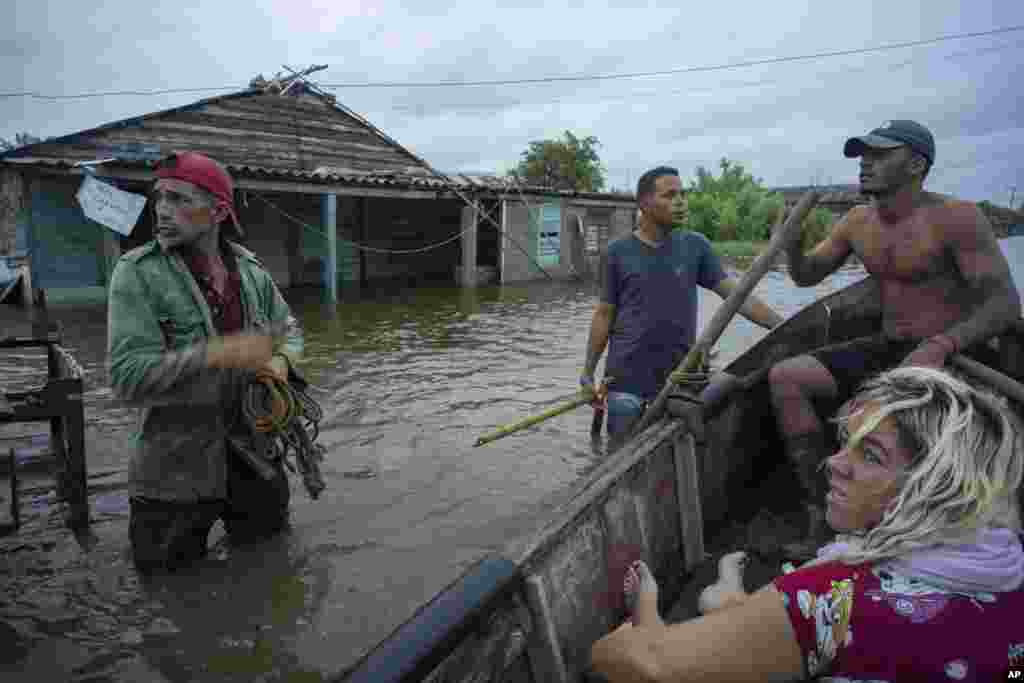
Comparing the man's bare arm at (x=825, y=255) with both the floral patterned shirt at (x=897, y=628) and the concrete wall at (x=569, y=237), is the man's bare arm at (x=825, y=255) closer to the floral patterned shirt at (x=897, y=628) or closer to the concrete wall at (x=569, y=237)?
the floral patterned shirt at (x=897, y=628)

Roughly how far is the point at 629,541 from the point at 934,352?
166 centimetres

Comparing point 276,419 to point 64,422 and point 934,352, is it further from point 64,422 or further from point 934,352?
point 934,352

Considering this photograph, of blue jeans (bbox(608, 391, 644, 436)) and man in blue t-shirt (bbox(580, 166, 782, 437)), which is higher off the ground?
man in blue t-shirt (bbox(580, 166, 782, 437))

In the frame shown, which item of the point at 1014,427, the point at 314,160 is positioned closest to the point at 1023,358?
the point at 1014,427

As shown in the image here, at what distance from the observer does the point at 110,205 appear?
10438 mm

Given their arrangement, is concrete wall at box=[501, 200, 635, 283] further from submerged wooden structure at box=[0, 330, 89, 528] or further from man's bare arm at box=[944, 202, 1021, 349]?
man's bare arm at box=[944, 202, 1021, 349]

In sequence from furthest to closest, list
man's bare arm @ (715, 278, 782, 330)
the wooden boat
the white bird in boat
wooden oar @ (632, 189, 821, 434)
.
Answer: man's bare arm @ (715, 278, 782, 330) < wooden oar @ (632, 189, 821, 434) < the white bird in boat < the wooden boat

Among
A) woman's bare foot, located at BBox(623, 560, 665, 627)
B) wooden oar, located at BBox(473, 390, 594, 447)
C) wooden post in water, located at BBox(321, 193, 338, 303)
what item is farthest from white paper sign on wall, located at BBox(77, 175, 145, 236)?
woman's bare foot, located at BBox(623, 560, 665, 627)

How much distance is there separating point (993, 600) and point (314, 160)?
52.0 ft

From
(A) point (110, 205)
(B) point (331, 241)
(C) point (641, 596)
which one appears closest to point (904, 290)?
(C) point (641, 596)

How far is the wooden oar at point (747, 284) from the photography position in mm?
3070

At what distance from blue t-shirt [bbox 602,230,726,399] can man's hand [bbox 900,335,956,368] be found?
3.58 feet

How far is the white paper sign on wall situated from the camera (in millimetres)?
10288

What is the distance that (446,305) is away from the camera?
1345cm
